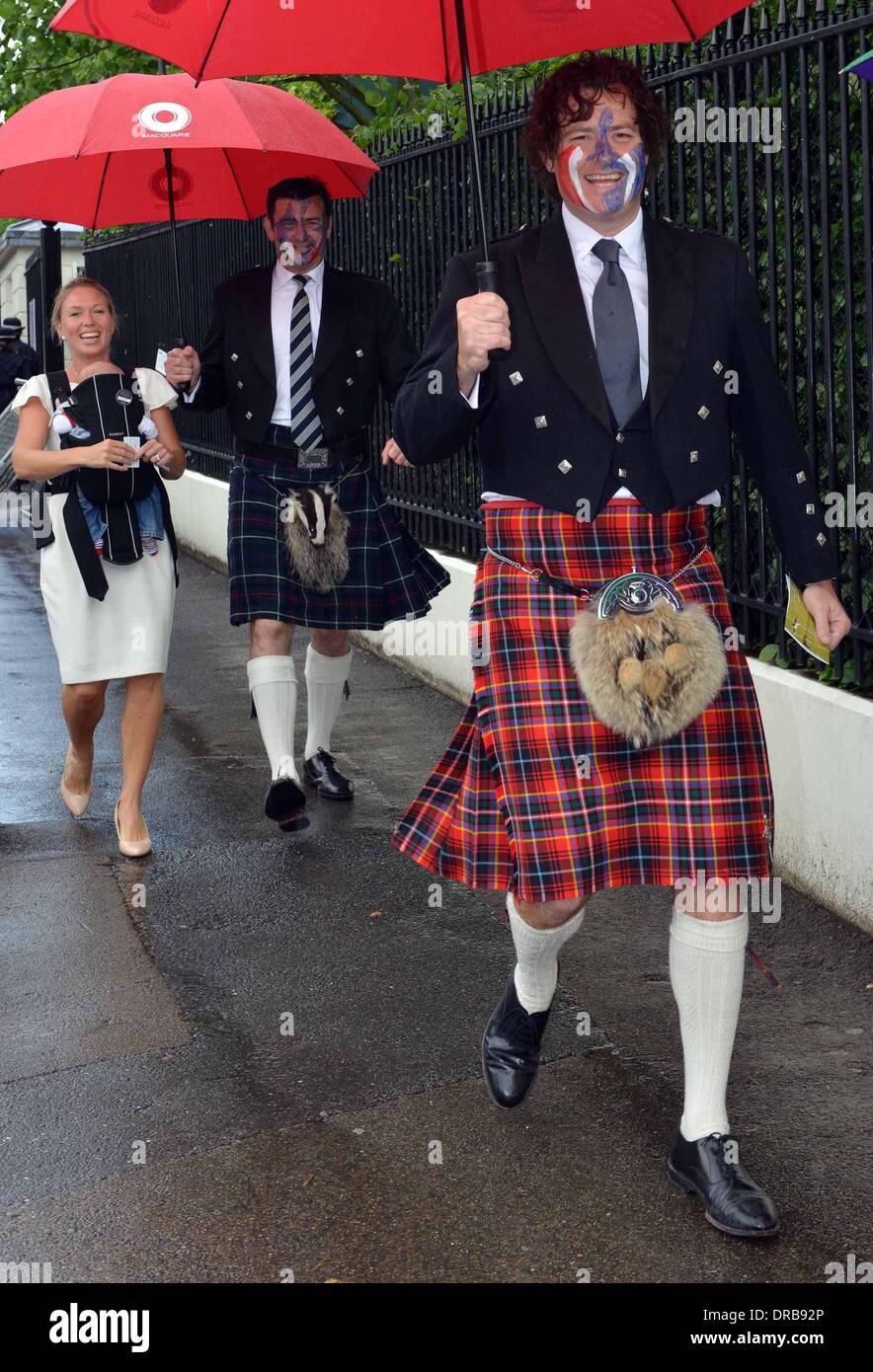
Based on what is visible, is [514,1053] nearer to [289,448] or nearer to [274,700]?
[274,700]

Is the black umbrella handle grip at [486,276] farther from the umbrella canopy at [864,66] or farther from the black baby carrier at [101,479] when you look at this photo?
the black baby carrier at [101,479]

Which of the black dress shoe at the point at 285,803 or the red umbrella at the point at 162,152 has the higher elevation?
the red umbrella at the point at 162,152

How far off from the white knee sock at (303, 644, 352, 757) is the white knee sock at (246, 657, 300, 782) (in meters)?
0.44

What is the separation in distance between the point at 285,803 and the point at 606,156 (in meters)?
2.98

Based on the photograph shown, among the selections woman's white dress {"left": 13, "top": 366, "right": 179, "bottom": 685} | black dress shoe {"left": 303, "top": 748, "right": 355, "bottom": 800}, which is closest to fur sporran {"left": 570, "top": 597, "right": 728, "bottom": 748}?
woman's white dress {"left": 13, "top": 366, "right": 179, "bottom": 685}

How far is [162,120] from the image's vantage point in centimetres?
588

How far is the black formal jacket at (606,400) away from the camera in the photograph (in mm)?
3520

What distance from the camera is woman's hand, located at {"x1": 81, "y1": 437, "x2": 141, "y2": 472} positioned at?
568 centimetres

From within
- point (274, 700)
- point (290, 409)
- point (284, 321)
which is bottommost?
point (274, 700)

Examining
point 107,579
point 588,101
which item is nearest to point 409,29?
point 588,101

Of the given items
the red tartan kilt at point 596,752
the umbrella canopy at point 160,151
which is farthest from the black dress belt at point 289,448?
the red tartan kilt at point 596,752

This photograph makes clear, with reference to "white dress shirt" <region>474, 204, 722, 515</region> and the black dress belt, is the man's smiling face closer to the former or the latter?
"white dress shirt" <region>474, 204, 722, 515</region>

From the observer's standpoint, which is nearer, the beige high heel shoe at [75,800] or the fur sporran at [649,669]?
the fur sporran at [649,669]

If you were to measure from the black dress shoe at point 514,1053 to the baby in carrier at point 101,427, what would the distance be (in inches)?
99.8
